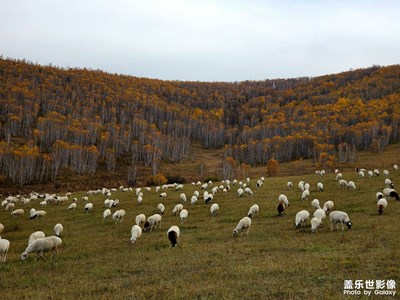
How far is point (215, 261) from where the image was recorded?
1652 cm

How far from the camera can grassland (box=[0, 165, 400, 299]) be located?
484 inches

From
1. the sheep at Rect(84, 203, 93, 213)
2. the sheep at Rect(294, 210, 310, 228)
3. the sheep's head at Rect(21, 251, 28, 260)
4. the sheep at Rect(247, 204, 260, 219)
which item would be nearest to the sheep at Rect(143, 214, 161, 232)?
the sheep at Rect(247, 204, 260, 219)

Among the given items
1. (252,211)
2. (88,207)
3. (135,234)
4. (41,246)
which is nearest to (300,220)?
(252,211)

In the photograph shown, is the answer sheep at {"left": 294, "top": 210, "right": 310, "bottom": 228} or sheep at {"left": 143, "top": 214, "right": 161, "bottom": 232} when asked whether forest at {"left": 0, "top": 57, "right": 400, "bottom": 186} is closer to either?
sheep at {"left": 143, "top": 214, "right": 161, "bottom": 232}

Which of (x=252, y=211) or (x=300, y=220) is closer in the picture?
(x=300, y=220)

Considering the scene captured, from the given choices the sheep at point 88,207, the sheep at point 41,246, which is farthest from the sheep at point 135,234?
the sheep at point 88,207

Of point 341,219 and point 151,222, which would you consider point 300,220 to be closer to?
point 341,219

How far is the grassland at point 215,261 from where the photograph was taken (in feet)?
40.3

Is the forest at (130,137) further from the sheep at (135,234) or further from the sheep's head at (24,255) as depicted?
the sheep's head at (24,255)

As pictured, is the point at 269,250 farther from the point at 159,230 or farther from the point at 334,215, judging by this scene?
the point at 159,230

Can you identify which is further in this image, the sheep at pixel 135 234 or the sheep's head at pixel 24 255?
the sheep at pixel 135 234

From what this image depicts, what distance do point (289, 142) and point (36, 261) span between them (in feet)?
475

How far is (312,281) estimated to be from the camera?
12281 millimetres

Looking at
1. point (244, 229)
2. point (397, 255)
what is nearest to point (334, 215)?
point (244, 229)
